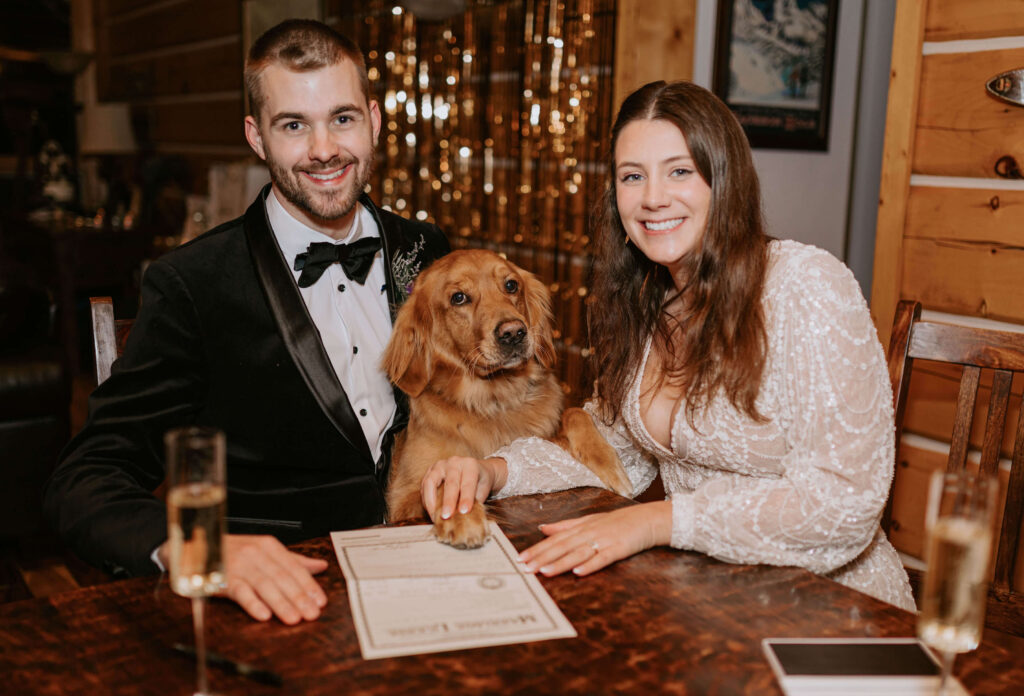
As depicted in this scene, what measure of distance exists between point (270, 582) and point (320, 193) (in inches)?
40.1

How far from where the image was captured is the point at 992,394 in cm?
157

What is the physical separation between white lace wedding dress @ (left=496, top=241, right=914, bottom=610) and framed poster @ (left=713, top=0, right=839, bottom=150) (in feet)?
5.97

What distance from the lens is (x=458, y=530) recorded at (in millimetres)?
1263

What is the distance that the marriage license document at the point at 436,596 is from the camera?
3.20 feet

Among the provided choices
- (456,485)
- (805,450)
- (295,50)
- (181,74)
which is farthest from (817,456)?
(181,74)

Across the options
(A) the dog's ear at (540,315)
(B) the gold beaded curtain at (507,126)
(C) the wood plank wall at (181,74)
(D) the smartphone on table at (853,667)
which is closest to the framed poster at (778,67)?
(B) the gold beaded curtain at (507,126)

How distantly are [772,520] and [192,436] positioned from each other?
0.88m

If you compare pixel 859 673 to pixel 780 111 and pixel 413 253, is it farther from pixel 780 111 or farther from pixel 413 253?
pixel 780 111

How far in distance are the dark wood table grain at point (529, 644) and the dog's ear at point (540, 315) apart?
106 cm

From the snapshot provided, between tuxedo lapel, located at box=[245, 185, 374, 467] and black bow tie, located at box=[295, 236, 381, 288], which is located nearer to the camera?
tuxedo lapel, located at box=[245, 185, 374, 467]

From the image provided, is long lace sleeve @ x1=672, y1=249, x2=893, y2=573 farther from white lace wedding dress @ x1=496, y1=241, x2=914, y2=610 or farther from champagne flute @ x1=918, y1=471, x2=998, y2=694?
champagne flute @ x1=918, y1=471, x2=998, y2=694

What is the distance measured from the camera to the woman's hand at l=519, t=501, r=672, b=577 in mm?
1176

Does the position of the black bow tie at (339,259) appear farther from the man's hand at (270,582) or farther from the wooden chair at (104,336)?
the man's hand at (270,582)

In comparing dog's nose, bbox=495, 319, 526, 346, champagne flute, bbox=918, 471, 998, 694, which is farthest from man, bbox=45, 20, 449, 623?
champagne flute, bbox=918, 471, 998, 694
